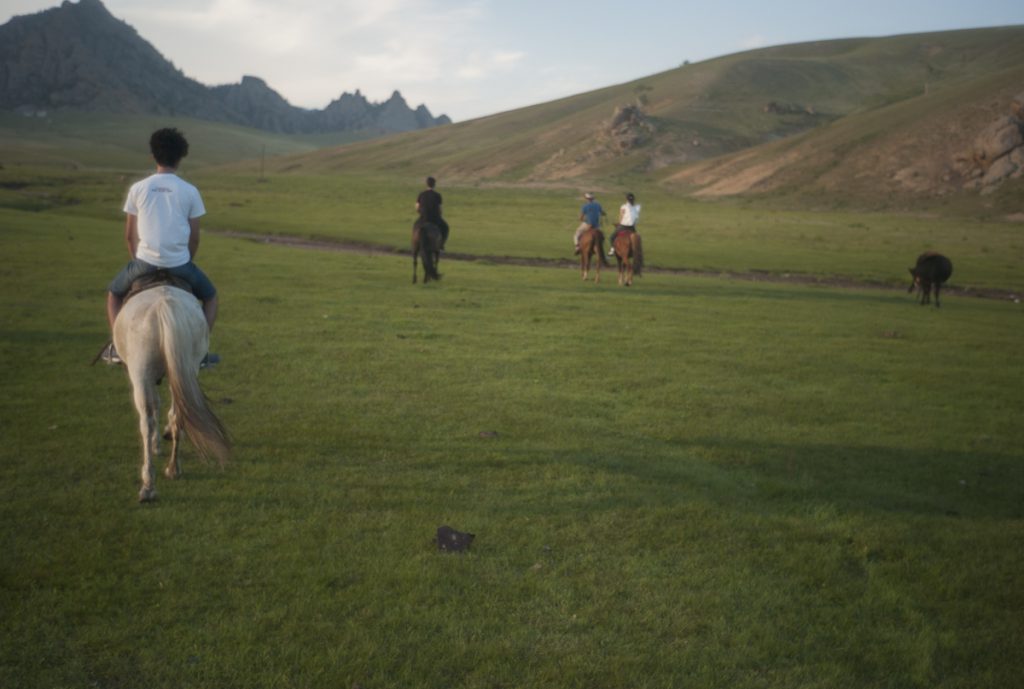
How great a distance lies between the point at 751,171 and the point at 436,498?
325 ft

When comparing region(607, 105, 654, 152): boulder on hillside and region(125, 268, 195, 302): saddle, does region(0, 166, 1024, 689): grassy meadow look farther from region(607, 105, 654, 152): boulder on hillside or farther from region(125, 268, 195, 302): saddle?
region(607, 105, 654, 152): boulder on hillside

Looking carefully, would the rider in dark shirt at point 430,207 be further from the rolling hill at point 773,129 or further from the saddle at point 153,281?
the rolling hill at point 773,129

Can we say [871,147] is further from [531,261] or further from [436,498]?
[436,498]

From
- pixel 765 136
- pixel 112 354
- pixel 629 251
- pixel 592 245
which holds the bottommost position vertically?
pixel 112 354

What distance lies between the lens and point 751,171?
99500 mm

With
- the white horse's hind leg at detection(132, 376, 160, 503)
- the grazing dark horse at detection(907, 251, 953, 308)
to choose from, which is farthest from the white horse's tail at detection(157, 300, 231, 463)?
the grazing dark horse at detection(907, 251, 953, 308)

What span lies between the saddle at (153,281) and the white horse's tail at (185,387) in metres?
0.56

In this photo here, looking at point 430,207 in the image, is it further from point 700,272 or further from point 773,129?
point 773,129

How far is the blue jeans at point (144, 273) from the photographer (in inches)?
311

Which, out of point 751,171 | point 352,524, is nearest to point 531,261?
point 352,524

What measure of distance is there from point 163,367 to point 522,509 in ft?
11.5

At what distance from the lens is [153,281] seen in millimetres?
7891

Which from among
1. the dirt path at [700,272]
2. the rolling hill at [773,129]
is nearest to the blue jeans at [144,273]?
the dirt path at [700,272]

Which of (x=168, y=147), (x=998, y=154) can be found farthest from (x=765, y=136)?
(x=168, y=147)
